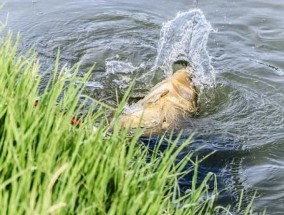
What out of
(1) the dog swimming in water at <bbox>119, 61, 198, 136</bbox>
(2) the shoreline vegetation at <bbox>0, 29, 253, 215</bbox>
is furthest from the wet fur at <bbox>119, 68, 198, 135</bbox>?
(2) the shoreline vegetation at <bbox>0, 29, 253, 215</bbox>

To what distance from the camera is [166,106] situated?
188 inches

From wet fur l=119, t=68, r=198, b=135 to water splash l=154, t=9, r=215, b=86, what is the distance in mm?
284

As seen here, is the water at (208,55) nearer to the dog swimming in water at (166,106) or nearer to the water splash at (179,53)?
the water splash at (179,53)

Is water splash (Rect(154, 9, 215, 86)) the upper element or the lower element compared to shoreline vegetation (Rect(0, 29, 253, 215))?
lower

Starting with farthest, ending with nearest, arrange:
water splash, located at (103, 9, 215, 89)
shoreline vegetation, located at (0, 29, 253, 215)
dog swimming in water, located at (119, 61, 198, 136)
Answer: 1. water splash, located at (103, 9, 215, 89)
2. dog swimming in water, located at (119, 61, 198, 136)
3. shoreline vegetation, located at (0, 29, 253, 215)

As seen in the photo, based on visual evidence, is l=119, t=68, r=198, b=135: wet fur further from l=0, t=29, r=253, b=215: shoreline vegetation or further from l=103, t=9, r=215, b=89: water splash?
l=0, t=29, r=253, b=215: shoreline vegetation

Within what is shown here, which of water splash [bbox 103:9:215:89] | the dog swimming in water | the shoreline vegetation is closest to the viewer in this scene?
the shoreline vegetation

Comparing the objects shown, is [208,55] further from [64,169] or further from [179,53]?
[64,169]

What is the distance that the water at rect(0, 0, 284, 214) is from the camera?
14.8 feet

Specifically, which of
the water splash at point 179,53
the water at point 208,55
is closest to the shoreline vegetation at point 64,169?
the water at point 208,55

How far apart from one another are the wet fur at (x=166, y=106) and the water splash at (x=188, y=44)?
0.28 meters

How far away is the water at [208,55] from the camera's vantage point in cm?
450

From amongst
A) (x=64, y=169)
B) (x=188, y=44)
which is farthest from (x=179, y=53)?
(x=64, y=169)

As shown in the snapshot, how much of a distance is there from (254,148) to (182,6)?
11.2 ft
